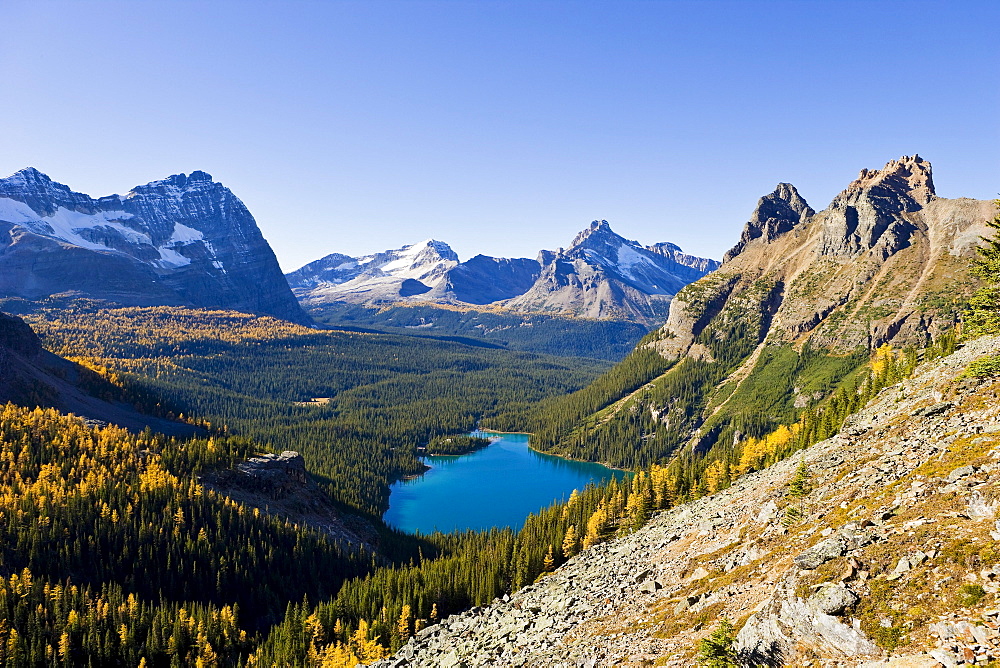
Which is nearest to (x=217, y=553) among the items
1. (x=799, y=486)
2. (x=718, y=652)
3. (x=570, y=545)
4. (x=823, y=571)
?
(x=570, y=545)

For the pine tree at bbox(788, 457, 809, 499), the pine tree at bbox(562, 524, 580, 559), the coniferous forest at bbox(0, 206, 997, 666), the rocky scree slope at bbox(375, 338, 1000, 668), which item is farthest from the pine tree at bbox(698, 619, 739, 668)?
the pine tree at bbox(562, 524, 580, 559)

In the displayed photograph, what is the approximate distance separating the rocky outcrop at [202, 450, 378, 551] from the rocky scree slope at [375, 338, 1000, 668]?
74562 mm

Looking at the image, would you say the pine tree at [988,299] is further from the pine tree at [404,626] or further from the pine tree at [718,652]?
the pine tree at [404,626]

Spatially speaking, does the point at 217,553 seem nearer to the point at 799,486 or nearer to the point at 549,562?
the point at 549,562

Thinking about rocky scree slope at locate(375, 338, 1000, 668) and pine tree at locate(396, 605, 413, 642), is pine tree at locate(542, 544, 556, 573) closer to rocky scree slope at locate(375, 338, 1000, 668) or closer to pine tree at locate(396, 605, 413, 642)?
rocky scree slope at locate(375, 338, 1000, 668)

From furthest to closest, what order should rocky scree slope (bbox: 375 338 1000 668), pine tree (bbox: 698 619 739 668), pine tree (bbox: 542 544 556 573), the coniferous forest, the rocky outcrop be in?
the rocky outcrop → pine tree (bbox: 542 544 556 573) → the coniferous forest → pine tree (bbox: 698 619 739 668) → rocky scree slope (bbox: 375 338 1000 668)

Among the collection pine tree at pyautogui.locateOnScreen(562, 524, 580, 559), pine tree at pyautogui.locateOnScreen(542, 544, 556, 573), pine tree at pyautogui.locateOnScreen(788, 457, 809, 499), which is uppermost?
pine tree at pyautogui.locateOnScreen(788, 457, 809, 499)

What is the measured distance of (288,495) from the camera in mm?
138750

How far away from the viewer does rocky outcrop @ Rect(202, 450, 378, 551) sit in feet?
431

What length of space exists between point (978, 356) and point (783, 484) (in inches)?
1129

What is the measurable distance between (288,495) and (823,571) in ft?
432

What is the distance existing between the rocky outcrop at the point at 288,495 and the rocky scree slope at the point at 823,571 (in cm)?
7456

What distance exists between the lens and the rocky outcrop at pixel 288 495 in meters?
132

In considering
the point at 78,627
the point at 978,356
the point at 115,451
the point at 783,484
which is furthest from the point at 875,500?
the point at 115,451
